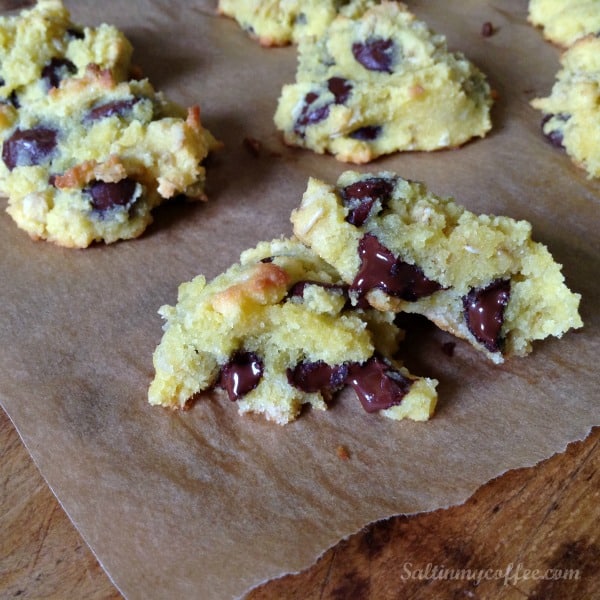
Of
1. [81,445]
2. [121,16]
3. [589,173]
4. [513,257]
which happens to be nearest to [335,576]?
[81,445]

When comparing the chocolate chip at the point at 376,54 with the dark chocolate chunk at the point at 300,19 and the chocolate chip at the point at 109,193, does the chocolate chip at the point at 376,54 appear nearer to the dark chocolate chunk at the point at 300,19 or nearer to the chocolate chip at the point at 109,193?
the dark chocolate chunk at the point at 300,19

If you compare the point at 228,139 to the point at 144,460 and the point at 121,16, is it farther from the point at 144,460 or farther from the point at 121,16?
the point at 144,460

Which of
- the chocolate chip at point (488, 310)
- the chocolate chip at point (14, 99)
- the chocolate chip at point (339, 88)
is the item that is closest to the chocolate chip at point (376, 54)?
the chocolate chip at point (339, 88)

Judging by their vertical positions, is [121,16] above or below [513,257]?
below

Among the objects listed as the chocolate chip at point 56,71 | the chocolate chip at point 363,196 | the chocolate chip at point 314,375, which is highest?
the chocolate chip at point 363,196

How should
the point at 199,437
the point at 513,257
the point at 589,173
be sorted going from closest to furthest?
1. the point at 199,437
2. the point at 513,257
3. the point at 589,173

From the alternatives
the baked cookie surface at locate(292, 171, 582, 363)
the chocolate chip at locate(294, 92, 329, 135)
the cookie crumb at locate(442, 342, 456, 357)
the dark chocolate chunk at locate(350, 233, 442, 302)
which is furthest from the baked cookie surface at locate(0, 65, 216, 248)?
the cookie crumb at locate(442, 342, 456, 357)
